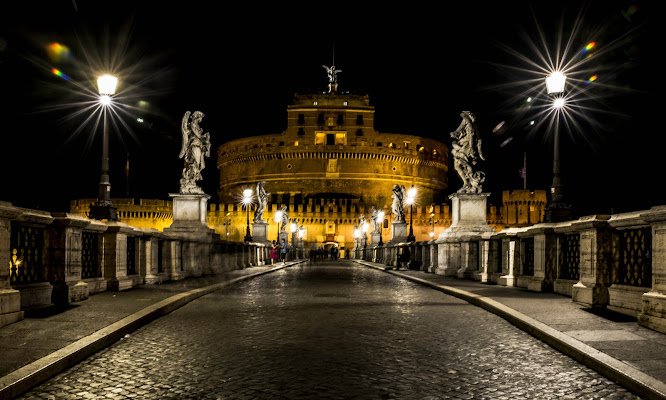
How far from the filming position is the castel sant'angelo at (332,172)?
283 ft

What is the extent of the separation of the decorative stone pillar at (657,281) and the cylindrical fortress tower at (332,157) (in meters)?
86.2

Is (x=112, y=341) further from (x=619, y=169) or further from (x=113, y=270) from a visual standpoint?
(x=619, y=169)

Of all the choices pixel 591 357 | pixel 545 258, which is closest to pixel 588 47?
pixel 545 258

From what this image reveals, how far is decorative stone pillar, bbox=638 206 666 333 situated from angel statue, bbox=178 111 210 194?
56.3ft

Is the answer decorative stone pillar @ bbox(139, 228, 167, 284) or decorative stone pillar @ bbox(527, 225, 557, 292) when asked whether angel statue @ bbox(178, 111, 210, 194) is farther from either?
decorative stone pillar @ bbox(527, 225, 557, 292)

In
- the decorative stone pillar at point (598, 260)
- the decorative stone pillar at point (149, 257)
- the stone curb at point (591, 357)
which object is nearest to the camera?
the stone curb at point (591, 357)

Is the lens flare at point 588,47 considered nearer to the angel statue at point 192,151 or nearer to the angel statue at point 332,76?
the angel statue at point 192,151

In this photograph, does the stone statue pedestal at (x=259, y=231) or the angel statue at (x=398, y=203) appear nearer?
the angel statue at (x=398, y=203)

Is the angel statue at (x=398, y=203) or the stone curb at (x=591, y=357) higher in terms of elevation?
the angel statue at (x=398, y=203)

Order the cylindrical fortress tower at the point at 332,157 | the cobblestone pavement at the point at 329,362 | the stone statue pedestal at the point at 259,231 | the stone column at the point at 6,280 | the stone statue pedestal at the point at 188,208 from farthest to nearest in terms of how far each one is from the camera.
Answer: the cylindrical fortress tower at the point at 332,157 → the stone statue pedestal at the point at 259,231 → the stone statue pedestal at the point at 188,208 → the stone column at the point at 6,280 → the cobblestone pavement at the point at 329,362

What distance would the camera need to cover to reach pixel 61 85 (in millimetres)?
24219

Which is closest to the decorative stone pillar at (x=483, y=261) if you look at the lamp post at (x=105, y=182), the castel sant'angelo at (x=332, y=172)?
the lamp post at (x=105, y=182)

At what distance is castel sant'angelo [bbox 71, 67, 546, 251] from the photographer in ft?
283

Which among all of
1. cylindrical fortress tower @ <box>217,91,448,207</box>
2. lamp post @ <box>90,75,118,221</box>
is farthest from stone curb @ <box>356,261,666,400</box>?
cylindrical fortress tower @ <box>217,91,448,207</box>
